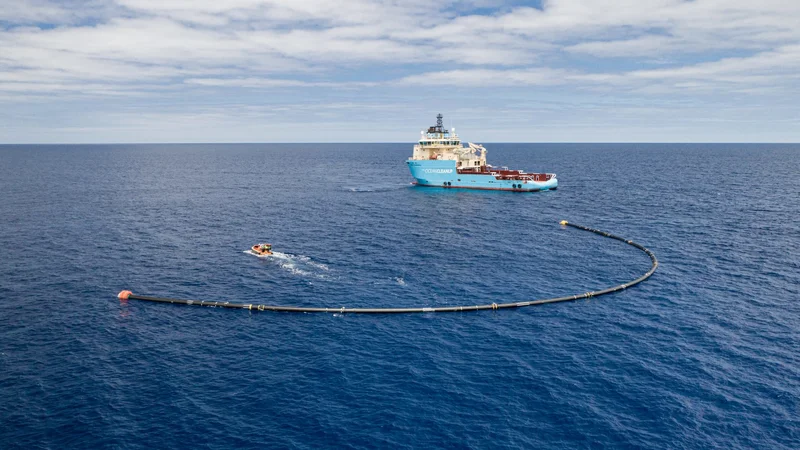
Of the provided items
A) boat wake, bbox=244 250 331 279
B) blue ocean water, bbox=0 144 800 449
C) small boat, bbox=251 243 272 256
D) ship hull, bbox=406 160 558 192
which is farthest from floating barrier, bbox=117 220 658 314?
ship hull, bbox=406 160 558 192

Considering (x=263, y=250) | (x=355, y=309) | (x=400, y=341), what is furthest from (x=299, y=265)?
(x=400, y=341)

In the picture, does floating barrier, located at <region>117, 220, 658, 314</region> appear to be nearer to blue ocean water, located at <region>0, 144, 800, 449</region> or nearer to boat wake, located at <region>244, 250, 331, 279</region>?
blue ocean water, located at <region>0, 144, 800, 449</region>

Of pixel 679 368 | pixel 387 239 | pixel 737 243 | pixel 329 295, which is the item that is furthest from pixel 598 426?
pixel 737 243

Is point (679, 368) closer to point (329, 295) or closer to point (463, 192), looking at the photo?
point (329, 295)

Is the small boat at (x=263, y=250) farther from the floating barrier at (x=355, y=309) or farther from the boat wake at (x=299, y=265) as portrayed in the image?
the floating barrier at (x=355, y=309)

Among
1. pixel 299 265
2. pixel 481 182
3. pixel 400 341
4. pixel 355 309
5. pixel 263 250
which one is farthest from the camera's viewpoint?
pixel 481 182

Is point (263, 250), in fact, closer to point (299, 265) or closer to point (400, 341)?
point (299, 265)

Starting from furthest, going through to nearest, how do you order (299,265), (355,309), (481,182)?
(481,182), (299,265), (355,309)
